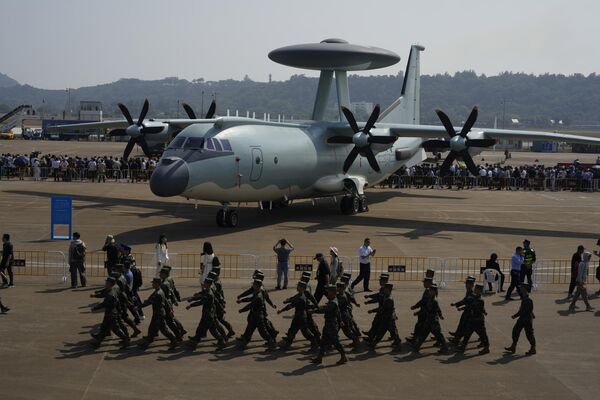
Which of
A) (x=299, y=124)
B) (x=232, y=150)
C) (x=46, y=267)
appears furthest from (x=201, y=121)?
(x=46, y=267)

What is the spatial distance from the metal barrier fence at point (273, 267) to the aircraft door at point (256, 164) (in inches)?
254

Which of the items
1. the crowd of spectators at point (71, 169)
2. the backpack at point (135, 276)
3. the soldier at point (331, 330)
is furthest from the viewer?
the crowd of spectators at point (71, 169)

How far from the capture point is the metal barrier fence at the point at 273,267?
2222 centimetres

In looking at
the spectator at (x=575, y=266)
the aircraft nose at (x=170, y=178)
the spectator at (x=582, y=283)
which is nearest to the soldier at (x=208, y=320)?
the spectator at (x=582, y=283)

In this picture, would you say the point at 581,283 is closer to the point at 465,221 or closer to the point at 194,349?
the point at 194,349

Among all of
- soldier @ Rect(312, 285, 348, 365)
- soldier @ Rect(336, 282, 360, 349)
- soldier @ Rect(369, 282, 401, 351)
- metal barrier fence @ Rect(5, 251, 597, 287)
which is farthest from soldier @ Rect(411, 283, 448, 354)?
metal barrier fence @ Rect(5, 251, 597, 287)

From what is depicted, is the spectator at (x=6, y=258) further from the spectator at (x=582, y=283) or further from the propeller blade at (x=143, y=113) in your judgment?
the propeller blade at (x=143, y=113)

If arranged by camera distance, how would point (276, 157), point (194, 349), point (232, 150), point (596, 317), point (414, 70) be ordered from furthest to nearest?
1. point (414, 70)
2. point (276, 157)
3. point (232, 150)
4. point (596, 317)
5. point (194, 349)

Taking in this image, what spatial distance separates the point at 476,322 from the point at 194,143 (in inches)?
639

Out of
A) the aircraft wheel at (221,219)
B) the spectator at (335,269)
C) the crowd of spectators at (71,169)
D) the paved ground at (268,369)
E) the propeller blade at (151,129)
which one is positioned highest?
the propeller blade at (151,129)

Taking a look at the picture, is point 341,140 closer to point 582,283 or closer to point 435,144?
point 435,144

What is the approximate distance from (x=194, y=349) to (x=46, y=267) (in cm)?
929

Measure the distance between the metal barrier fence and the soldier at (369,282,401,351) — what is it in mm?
5964

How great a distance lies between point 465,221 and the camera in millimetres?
35000
